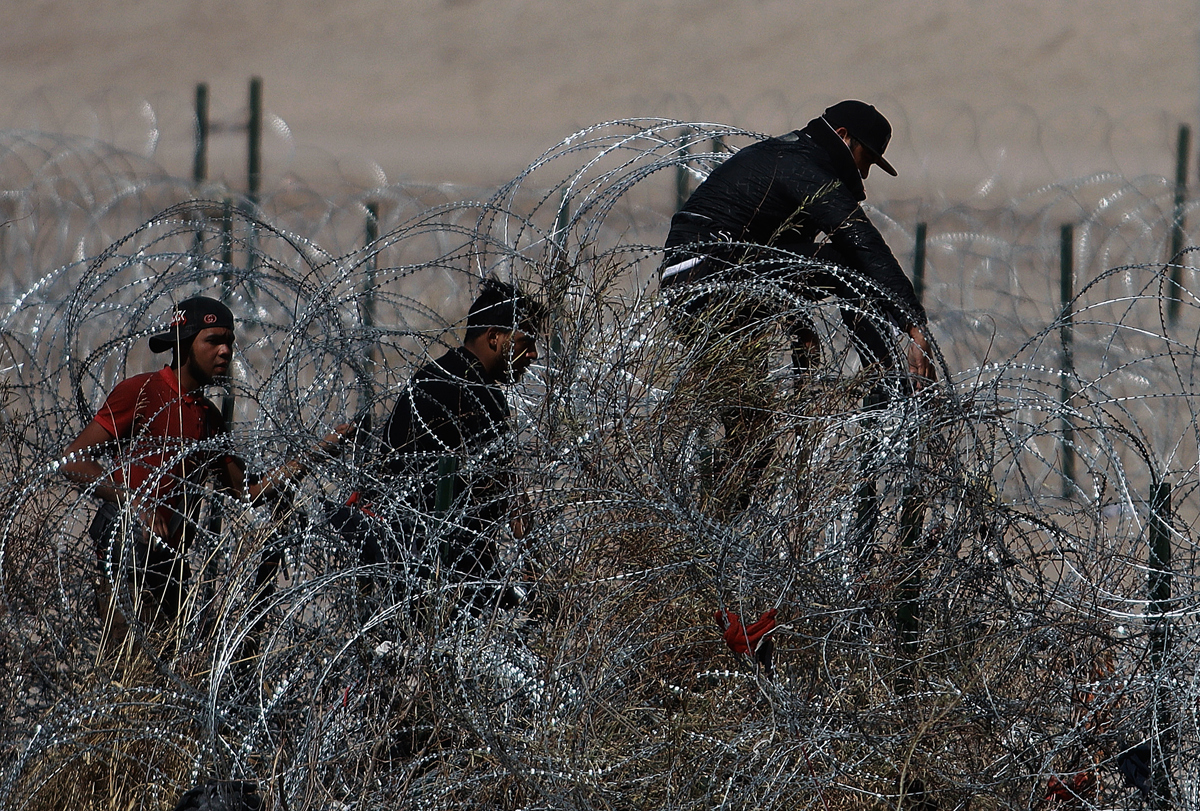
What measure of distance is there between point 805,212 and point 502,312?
112cm

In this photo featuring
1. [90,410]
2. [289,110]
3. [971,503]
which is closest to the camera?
[971,503]

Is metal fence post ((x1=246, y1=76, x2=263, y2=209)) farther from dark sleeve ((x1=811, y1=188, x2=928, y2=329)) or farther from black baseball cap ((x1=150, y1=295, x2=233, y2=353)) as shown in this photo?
dark sleeve ((x1=811, y1=188, x2=928, y2=329))

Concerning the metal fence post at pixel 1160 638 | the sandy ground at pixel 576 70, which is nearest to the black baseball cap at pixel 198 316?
the metal fence post at pixel 1160 638

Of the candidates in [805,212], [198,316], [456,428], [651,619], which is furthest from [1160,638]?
[198,316]

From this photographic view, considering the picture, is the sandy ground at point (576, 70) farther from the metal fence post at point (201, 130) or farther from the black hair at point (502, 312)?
the black hair at point (502, 312)

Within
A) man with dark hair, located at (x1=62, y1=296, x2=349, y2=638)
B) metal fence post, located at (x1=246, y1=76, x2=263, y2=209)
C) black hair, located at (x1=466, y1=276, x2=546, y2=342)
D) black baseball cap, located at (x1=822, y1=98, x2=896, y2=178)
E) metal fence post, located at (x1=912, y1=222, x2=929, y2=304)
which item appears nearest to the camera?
man with dark hair, located at (x1=62, y1=296, x2=349, y2=638)

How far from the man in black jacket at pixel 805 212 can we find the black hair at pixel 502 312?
540 mm

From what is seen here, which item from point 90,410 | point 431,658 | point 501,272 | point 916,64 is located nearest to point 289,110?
point 916,64

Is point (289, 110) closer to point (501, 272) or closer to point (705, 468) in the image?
point (501, 272)

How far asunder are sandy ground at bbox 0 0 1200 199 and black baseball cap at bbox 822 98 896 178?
617 inches

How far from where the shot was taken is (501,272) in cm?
996

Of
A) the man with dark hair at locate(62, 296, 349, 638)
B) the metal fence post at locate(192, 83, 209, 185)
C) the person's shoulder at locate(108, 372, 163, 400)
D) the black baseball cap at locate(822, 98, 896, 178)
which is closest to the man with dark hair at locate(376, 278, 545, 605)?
the man with dark hair at locate(62, 296, 349, 638)

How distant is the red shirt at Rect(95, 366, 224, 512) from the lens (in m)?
4.60

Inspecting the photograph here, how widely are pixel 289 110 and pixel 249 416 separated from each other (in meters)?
18.9
